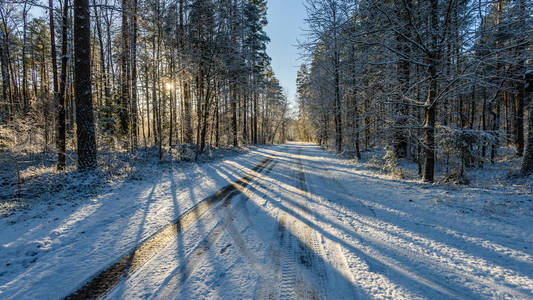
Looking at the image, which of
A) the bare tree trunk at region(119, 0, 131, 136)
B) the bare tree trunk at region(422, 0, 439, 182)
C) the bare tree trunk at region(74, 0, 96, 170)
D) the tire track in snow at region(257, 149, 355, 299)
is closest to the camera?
the tire track in snow at region(257, 149, 355, 299)

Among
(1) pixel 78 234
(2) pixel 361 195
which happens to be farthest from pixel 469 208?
(1) pixel 78 234

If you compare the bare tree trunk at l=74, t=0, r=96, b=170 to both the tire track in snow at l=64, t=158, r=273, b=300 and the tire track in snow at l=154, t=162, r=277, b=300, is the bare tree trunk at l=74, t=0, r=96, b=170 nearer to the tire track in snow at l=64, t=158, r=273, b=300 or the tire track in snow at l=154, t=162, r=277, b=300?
the tire track in snow at l=64, t=158, r=273, b=300

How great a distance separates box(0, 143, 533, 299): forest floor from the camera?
204 centimetres

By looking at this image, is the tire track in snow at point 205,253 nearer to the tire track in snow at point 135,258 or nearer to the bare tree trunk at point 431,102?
the tire track in snow at point 135,258

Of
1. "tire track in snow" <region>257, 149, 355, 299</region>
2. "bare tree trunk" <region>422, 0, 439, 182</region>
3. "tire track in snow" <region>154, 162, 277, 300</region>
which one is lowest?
"tire track in snow" <region>257, 149, 355, 299</region>

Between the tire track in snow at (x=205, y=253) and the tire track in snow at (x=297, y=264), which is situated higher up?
the tire track in snow at (x=205, y=253)

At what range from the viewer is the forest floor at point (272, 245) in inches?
80.4

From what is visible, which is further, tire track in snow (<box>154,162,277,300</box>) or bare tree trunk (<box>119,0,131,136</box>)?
bare tree trunk (<box>119,0,131,136</box>)

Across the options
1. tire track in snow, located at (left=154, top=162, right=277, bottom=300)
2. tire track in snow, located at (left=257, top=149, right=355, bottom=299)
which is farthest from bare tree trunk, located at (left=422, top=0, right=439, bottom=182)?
tire track in snow, located at (left=154, top=162, right=277, bottom=300)

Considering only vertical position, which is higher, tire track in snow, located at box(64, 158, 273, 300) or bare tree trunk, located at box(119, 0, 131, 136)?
bare tree trunk, located at box(119, 0, 131, 136)

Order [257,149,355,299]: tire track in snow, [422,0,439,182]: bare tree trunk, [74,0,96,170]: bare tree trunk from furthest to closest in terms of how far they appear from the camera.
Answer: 1. [74,0,96,170]: bare tree trunk
2. [422,0,439,182]: bare tree trunk
3. [257,149,355,299]: tire track in snow

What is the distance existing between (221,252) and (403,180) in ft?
21.9

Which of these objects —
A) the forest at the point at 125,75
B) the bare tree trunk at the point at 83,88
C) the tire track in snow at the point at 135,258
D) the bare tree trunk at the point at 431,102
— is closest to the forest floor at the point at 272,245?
the tire track in snow at the point at 135,258

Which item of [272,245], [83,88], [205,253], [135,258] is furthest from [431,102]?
[83,88]
